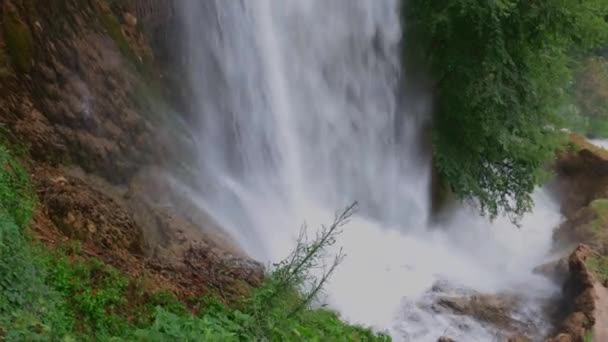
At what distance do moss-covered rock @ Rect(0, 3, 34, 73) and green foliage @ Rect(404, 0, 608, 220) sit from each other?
720cm

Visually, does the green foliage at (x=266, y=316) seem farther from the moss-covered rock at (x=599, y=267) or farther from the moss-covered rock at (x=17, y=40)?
the moss-covered rock at (x=599, y=267)

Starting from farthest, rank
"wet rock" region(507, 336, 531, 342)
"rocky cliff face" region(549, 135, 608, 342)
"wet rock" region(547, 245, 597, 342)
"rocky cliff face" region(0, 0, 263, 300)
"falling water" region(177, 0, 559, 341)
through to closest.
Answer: "rocky cliff face" region(549, 135, 608, 342) < "wet rock" region(547, 245, 597, 342) < "wet rock" region(507, 336, 531, 342) < "falling water" region(177, 0, 559, 341) < "rocky cliff face" region(0, 0, 263, 300)

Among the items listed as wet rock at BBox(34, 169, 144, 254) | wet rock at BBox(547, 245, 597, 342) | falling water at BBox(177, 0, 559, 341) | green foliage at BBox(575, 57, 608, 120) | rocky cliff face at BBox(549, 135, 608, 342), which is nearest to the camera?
wet rock at BBox(34, 169, 144, 254)

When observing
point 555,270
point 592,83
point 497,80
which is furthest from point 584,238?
point 592,83

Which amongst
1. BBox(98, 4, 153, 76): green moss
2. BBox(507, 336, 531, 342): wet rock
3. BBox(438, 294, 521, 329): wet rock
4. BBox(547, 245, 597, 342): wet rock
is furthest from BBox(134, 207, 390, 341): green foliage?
BBox(547, 245, 597, 342): wet rock

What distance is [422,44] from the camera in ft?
36.2

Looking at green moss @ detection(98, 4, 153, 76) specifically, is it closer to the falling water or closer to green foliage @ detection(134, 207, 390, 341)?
the falling water

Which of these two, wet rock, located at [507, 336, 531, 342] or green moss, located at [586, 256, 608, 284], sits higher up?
green moss, located at [586, 256, 608, 284]

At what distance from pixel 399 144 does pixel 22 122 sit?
25.8 feet

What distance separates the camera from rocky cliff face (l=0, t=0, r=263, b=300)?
14.0ft

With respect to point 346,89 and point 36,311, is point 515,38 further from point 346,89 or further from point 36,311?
point 36,311

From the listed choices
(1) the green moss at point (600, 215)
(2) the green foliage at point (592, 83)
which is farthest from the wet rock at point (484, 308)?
(2) the green foliage at point (592, 83)

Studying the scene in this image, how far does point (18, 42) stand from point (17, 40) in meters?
0.02

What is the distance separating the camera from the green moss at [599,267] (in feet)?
27.2
